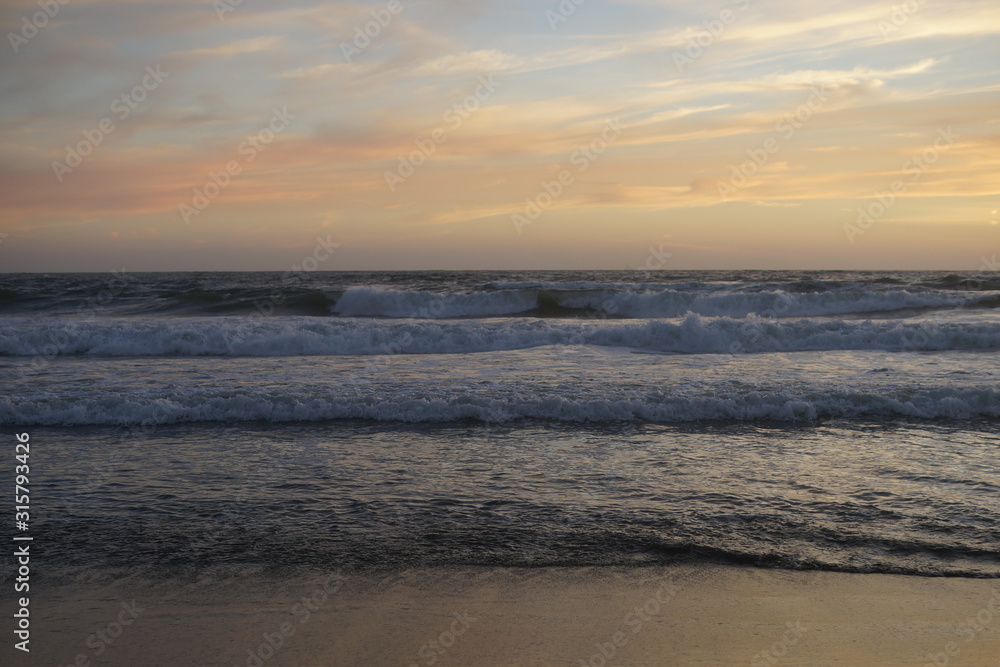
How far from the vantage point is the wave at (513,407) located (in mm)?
8703

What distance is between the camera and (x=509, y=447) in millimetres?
7270

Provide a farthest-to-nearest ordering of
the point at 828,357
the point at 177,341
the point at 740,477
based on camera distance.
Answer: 1. the point at 177,341
2. the point at 828,357
3. the point at 740,477

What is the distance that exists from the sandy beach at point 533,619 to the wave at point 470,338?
11712 mm

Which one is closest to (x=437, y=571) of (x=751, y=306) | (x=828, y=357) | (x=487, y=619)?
(x=487, y=619)

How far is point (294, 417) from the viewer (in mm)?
8812

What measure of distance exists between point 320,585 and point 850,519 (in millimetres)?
3856

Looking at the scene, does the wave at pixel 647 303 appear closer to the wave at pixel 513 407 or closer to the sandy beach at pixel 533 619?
the wave at pixel 513 407

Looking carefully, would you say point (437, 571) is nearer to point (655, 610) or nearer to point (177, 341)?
point (655, 610)

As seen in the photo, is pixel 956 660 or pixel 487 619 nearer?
pixel 956 660

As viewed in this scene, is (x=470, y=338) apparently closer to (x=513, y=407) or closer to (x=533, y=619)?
(x=513, y=407)

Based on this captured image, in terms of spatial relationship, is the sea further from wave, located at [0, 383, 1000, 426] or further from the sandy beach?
the sandy beach

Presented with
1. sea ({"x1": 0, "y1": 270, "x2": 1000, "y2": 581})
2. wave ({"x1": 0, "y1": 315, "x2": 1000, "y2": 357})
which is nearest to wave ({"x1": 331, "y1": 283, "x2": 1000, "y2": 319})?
wave ({"x1": 0, "y1": 315, "x2": 1000, "y2": 357})

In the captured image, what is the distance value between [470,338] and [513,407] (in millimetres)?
8031

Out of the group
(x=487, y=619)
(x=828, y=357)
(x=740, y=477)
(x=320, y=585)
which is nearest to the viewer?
(x=487, y=619)
